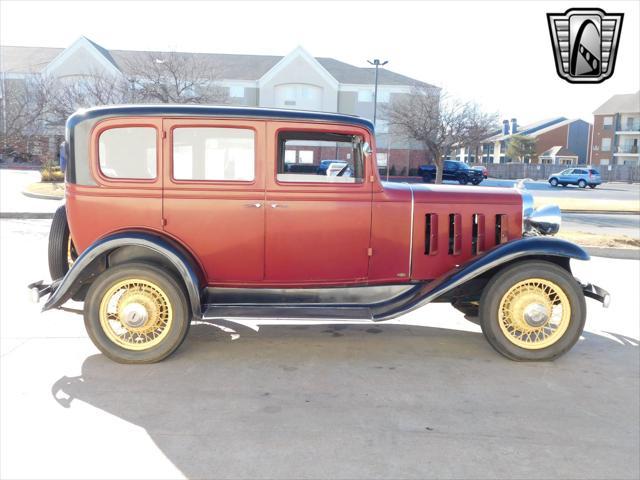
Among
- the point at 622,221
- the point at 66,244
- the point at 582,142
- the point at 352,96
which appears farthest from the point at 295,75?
the point at 582,142

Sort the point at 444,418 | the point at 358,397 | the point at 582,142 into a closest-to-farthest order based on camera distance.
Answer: the point at 444,418 → the point at 358,397 → the point at 582,142

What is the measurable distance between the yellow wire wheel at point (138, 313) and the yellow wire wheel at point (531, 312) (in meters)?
2.74

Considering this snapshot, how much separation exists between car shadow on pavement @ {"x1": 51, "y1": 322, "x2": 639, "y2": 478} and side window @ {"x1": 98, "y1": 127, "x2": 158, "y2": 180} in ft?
5.02

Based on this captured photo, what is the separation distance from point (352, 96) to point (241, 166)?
38325 millimetres

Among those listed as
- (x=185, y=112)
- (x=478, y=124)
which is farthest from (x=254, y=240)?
(x=478, y=124)

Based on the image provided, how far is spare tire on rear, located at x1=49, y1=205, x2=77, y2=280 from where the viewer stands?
182 inches

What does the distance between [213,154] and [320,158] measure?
3.02 ft

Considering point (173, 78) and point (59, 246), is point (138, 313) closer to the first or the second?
point (59, 246)

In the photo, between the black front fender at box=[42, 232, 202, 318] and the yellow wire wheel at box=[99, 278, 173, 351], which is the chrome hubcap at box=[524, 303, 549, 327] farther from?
the yellow wire wheel at box=[99, 278, 173, 351]

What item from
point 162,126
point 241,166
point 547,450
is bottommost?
point 547,450

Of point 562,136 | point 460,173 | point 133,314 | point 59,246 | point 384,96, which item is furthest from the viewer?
point 562,136

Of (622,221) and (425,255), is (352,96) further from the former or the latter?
(425,255)

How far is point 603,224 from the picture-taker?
14242 millimetres

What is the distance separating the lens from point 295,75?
39.8 metres
